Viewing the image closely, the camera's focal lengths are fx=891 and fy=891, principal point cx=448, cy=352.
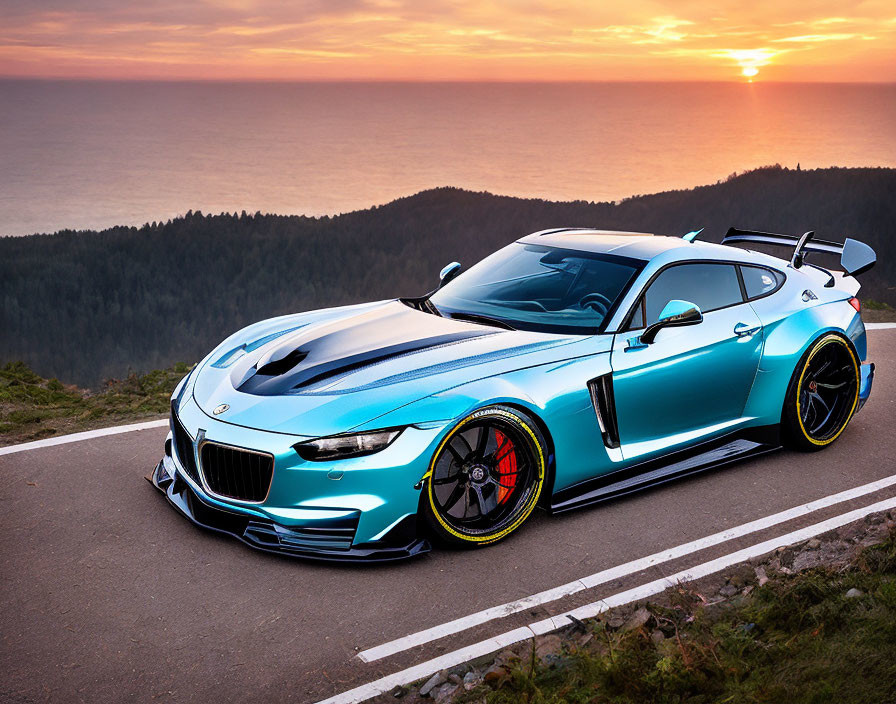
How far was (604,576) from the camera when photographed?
4711mm

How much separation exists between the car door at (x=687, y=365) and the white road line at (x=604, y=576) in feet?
2.25

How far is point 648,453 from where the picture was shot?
5.59m

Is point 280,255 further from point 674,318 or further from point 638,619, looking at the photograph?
point 638,619

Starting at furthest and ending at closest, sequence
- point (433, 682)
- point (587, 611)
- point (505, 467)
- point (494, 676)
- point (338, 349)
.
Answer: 1. point (338, 349)
2. point (505, 467)
3. point (587, 611)
4. point (433, 682)
5. point (494, 676)

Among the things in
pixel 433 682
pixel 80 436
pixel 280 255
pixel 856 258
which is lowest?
pixel 280 255

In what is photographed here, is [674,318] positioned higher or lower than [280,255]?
higher

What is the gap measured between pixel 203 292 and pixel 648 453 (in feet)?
167

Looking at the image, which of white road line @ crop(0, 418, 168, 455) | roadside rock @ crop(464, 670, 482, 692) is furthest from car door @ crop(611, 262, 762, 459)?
white road line @ crop(0, 418, 168, 455)

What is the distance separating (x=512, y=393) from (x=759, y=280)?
253 cm

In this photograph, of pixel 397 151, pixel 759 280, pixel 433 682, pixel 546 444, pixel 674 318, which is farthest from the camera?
pixel 397 151

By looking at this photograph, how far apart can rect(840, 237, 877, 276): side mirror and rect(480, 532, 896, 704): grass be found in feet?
11.0

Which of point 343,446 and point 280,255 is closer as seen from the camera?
point 343,446

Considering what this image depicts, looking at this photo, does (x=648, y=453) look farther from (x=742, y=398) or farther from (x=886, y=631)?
(x=886, y=631)

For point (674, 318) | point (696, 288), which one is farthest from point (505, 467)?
point (696, 288)
